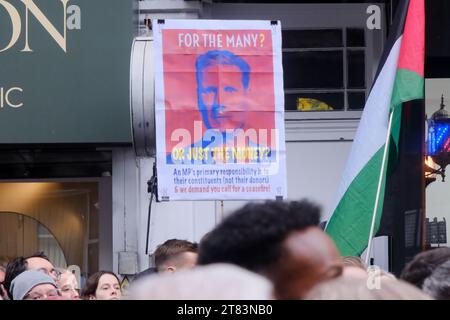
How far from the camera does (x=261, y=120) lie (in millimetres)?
6922

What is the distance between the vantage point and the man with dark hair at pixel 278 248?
1989 millimetres

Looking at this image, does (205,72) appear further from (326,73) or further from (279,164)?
(326,73)

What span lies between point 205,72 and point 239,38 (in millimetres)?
370

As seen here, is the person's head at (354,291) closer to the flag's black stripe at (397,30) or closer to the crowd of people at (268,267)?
the crowd of people at (268,267)

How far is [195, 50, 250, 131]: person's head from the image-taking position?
6.88 m

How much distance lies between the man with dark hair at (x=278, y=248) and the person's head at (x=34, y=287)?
3130 mm

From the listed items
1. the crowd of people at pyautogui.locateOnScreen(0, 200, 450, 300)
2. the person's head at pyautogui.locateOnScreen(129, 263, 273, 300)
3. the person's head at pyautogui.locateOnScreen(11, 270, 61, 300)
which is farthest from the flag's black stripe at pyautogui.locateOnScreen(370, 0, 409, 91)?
the person's head at pyautogui.locateOnScreen(129, 263, 273, 300)

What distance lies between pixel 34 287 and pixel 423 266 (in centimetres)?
227

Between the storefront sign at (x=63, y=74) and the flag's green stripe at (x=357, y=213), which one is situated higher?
the storefront sign at (x=63, y=74)

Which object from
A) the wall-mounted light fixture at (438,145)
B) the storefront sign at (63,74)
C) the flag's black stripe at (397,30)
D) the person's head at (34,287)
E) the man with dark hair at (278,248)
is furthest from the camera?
the wall-mounted light fixture at (438,145)

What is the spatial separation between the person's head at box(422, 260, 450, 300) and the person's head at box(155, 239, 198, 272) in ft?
5.71

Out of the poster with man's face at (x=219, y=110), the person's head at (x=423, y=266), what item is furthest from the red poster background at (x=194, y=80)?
the person's head at (x=423, y=266)

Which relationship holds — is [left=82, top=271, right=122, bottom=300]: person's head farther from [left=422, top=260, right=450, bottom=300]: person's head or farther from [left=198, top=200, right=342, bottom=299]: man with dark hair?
Answer: [left=198, top=200, right=342, bottom=299]: man with dark hair
